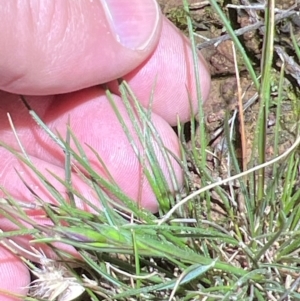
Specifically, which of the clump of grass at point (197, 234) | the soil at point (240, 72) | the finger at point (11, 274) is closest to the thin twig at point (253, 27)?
the soil at point (240, 72)

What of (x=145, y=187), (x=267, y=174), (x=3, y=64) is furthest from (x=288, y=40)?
(x=3, y=64)

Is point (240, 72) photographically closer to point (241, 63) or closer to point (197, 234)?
point (241, 63)

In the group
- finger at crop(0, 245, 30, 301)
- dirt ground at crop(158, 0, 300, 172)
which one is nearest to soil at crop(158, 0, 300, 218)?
dirt ground at crop(158, 0, 300, 172)

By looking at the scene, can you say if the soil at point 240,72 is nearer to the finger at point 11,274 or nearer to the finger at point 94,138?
the finger at point 94,138

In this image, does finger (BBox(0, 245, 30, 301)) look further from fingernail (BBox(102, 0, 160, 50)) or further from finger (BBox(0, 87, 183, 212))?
fingernail (BBox(102, 0, 160, 50))

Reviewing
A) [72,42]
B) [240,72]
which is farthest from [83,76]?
[240,72]

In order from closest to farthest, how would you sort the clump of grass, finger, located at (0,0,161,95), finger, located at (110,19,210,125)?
the clump of grass
finger, located at (0,0,161,95)
finger, located at (110,19,210,125)

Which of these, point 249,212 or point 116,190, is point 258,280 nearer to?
point 249,212
